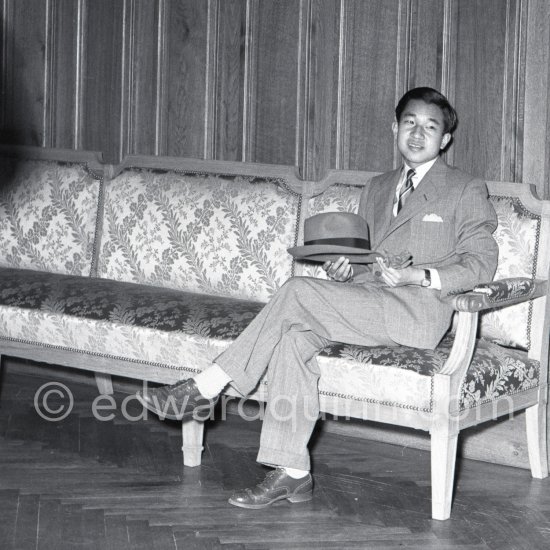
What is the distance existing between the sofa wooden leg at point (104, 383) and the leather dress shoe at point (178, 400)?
4.84 feet

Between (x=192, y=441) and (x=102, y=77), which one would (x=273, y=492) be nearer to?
(x=192, y=441)

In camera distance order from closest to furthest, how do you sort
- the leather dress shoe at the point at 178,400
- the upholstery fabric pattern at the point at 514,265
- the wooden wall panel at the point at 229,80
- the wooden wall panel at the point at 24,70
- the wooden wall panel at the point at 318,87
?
1. the leather dress shoe at the point at 178,400
2. the upholstery fabric pattern at the point at 514,265
3. the wooden wall panel at the point at 318,87
4. the wooden wall panel at the point at 229,80
5. the wooden wall panel at the point at 24,70

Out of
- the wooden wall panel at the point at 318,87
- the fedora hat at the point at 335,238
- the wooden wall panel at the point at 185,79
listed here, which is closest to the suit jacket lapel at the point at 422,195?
the fedora hat at the point at 335,238

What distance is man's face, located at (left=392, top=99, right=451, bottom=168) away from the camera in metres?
3.72

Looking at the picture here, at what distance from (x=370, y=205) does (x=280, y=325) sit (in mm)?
768

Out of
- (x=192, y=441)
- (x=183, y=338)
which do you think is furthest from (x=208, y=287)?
(x=192, y=441)

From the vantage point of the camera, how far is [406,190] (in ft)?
12.3

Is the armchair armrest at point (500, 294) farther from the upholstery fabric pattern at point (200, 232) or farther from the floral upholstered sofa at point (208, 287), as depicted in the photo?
the upholstery fabric pattern at point (200, 232)

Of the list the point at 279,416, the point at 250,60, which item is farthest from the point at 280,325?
the point at 250,60

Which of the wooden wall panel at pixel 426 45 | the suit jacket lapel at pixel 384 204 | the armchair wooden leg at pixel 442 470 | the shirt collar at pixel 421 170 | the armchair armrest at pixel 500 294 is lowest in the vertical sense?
the armchair wooden leg at pixel 442 470

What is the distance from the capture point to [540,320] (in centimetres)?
359

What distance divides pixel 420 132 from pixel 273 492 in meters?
1.41

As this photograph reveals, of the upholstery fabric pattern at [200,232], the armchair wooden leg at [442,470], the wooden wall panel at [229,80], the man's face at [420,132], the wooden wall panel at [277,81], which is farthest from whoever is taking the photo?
the wooden wall panel at [229,80]

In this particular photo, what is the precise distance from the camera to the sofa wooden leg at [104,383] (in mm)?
4836
